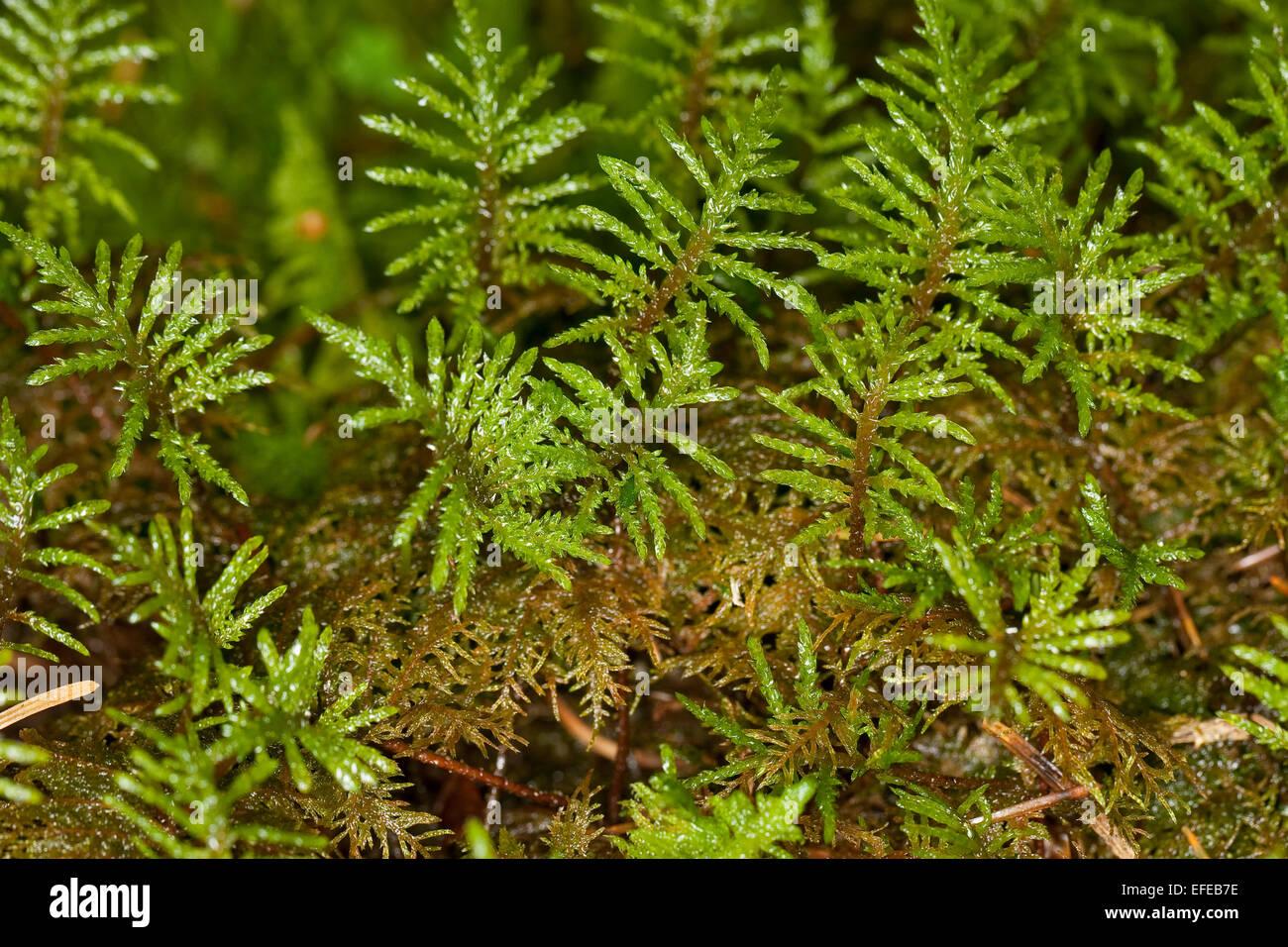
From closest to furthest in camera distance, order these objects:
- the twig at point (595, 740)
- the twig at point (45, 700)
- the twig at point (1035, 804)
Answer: the twig at point (1035, 804) → the twig at point (45, 700) → the twig at point (595, 740)

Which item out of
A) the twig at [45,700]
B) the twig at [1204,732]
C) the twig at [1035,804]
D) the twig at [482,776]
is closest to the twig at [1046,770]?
the twig at [1035,804]

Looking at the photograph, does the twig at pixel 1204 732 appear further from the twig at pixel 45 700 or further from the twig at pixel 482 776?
the twig at pixel 45 700

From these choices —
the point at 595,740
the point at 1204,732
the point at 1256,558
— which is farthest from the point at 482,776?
the point at 1256,558

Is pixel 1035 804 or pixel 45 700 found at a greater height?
pixel 45 700

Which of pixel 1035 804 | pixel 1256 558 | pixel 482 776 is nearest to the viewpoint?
pixel 1035 804

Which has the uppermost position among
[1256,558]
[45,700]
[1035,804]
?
[1256,558]

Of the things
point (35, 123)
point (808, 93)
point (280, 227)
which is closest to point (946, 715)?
point (808, 93)

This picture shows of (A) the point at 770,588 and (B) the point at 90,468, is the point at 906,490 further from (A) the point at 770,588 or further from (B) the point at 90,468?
(B) the point at 90,468

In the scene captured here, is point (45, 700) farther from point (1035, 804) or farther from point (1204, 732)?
point (1204, 732)
